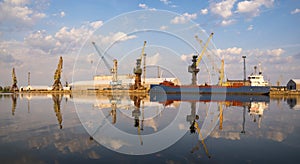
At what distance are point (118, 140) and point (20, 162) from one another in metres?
4.30

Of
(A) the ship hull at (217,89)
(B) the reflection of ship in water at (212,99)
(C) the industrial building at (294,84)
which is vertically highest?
(C) the industrial building at (294,84)

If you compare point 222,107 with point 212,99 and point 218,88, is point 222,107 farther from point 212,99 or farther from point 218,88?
point 218,88

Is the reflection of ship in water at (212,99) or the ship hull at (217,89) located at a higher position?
the ship hull at (217,89)

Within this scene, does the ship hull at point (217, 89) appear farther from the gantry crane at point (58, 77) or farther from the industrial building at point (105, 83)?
the gantry crane at point (58, 77)

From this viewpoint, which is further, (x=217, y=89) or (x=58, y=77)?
(x=58, y=77)

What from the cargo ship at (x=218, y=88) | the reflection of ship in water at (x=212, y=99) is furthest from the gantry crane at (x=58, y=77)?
the reflection of ship in water at (x=212, y=99)

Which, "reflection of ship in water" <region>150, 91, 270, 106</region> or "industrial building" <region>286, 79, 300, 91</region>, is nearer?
"reflection of ship in water" <region>150, 91, 270, 106</region>

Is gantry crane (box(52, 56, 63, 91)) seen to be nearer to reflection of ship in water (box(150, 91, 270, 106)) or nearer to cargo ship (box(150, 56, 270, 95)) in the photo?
cargo ship (box(150, 56, 270, 95))

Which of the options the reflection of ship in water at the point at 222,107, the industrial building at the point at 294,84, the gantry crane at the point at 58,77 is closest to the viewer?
the reflection of ship in water at the point at 222,107

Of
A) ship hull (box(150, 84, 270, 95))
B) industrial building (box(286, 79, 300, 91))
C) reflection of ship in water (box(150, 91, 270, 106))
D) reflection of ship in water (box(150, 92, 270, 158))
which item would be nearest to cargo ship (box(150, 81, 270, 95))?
ship hull (box(150, 84, 270, 95))

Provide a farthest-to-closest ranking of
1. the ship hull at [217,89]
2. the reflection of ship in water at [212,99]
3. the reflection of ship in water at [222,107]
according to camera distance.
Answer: the ship hull at [217,89]
the reflection of ship in water at [212,99]
the reflection of ship in water at [222,107]

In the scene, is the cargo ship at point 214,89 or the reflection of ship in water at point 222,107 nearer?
the reflection of ship in water at point 222,107

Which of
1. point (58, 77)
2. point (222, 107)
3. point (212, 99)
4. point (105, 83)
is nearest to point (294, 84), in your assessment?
point (212, 99)

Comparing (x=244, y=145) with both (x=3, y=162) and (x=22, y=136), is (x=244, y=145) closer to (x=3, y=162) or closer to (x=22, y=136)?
(x=3, y=162)
